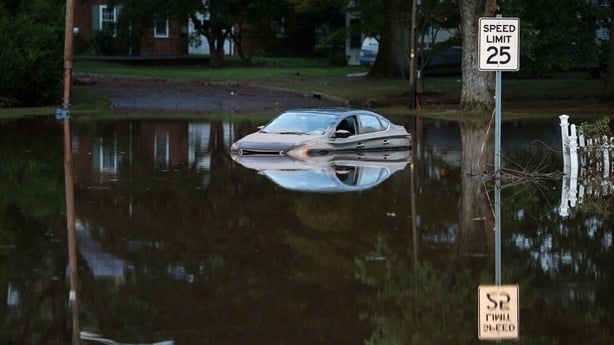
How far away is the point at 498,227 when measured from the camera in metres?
16.9

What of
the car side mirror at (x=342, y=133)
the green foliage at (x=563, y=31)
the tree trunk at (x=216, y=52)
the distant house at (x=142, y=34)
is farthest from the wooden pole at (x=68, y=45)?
the distant house at (x=142, y=34)

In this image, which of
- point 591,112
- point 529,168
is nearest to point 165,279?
point 529,168

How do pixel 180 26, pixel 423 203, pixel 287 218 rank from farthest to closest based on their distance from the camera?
pixel 180 26
pixel 423 203
pixel 287 218

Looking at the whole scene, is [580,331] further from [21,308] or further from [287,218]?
[287,218]

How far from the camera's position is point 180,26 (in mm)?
82500

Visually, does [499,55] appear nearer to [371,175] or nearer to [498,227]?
[371,175]

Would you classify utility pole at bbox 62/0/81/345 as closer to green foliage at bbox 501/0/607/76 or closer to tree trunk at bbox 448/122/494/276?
tree trunk at bbox 448/122/494/276

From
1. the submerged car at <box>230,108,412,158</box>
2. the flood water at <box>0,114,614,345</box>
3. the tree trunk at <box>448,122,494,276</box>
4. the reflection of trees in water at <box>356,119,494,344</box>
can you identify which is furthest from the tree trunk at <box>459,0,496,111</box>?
the reflection of trees in water at <box>356,119,494,344</box>

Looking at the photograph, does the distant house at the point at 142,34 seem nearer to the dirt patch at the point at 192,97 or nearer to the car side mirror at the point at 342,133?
the dirt patch at the point at 192,97

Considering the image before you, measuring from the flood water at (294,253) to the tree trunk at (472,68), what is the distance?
51.9ft

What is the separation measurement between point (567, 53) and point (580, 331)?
115 ft

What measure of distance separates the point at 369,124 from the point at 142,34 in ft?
165

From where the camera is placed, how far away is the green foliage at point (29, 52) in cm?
4416

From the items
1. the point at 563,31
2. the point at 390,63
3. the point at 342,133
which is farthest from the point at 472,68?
the point at 390,63
